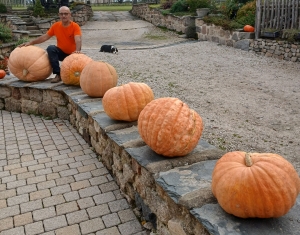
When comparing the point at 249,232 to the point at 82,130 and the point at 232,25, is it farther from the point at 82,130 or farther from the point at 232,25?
the point at 232,25

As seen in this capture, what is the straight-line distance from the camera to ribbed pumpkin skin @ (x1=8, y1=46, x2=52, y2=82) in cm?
605

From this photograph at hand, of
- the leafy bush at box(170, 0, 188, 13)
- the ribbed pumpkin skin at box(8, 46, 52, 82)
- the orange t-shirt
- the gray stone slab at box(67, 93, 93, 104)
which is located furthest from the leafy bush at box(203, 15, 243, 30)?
the gray stone slab at box(67, 93, 93, 104)

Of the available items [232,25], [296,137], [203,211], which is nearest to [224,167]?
[203,211]

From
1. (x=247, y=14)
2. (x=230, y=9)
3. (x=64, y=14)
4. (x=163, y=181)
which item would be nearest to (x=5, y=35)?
(x=64, y=14)

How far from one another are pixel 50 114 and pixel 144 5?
1799cm

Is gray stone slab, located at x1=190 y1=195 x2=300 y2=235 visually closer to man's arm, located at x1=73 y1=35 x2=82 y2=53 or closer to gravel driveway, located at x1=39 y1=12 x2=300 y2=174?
gravel driveway, located at x1=39 y1=12 x2=300 y2=174

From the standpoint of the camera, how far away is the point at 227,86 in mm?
7734

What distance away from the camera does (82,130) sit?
5148mm

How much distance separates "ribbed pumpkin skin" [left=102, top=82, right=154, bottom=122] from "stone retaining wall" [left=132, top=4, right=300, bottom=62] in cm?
738

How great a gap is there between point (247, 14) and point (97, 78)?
374 inches

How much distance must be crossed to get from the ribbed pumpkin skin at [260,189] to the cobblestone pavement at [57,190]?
117 cm

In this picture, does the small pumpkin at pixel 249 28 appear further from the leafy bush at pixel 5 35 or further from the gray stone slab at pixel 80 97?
the leafy bush at pixel 5 35

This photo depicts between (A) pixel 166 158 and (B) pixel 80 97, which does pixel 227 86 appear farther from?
(A) pixel 166 158

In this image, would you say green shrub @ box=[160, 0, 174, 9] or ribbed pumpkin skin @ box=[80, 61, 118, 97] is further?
green shrub @ box=[160, 0, 174, 9]
